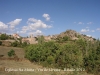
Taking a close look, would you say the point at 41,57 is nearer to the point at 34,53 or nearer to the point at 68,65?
the point at 34,53

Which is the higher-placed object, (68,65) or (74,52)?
(74,52)

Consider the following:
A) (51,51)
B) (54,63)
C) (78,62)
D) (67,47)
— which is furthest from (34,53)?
(78,62)

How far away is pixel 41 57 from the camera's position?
1088 inches

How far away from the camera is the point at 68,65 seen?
20719 millimetres

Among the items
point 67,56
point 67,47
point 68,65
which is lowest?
point 68,65

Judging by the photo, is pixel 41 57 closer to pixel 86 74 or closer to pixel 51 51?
pixel 51 51

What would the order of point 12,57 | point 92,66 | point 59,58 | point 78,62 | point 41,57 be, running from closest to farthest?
1. point 78,62
2. point 92,66
3. point 59,58
4. point 41,57
5. point 12,57

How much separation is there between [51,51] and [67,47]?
736 centimetres

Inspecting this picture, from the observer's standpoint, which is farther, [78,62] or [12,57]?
[12,57]

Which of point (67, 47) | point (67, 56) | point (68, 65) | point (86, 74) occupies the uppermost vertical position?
point (67, 47)

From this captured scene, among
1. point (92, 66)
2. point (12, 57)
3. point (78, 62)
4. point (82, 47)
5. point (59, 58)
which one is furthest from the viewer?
point (82, 47)

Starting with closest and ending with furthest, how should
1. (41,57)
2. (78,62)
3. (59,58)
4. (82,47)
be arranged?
1. (78,62)
2. (59,58)
3. (41,57)
4. (82,47)

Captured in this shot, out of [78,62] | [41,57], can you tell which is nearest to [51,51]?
[41,57]

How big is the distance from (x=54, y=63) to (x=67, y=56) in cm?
432
